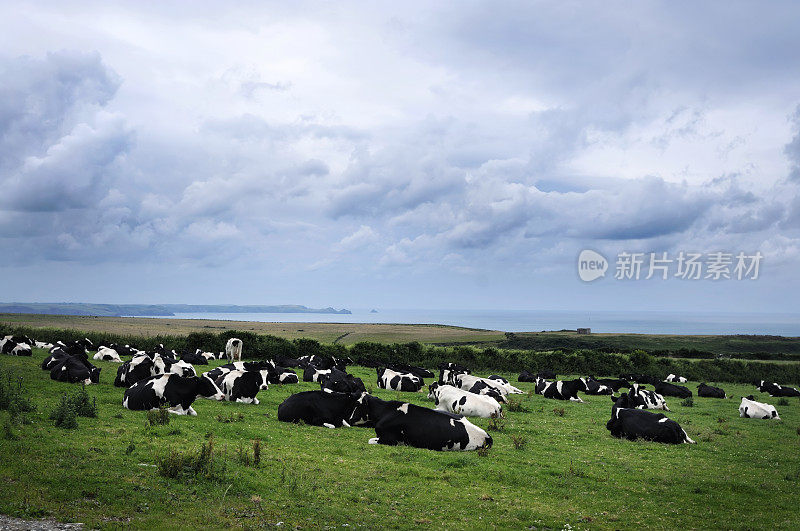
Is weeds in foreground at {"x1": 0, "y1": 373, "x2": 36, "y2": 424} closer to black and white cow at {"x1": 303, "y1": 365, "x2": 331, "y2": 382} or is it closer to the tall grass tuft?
the tall grass tuft

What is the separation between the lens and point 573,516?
9125 millimetres

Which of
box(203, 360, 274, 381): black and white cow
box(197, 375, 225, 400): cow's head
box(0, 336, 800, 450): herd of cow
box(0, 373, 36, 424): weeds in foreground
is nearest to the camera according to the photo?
box(0, 373, 36, 424): weeds in foreground

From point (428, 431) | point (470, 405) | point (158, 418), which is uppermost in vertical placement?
point (428, 431)

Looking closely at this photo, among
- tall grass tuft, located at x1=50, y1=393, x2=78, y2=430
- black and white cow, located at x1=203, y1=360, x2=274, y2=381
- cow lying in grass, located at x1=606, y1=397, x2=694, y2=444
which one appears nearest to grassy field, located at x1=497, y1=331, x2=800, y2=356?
black and white cow, located at x1=203, y1=360, x2=274, y2=381

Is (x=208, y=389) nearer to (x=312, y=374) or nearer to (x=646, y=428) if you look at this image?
(x=312, y=374)

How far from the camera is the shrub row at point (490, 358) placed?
47812 millimetres

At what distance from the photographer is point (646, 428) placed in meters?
16.9

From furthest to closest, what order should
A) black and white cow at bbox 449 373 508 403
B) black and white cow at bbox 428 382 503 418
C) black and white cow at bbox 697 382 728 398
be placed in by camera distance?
1. black and white cow at bbox 697 382 728 398
2. black and white cow at bbox 449 373 508 403
3. black and white cow at bbox 428 382 503 418

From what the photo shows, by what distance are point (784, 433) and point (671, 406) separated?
7.88m

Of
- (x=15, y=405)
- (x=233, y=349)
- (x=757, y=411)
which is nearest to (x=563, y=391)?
(x=757, y=411)

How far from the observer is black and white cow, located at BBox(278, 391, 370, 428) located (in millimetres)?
16578

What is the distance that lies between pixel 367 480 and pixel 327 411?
21.3ft

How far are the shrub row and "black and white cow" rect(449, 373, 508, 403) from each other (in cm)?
2002

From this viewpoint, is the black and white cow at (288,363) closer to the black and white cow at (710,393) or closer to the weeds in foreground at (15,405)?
the weeds in foreground at (15,405)
